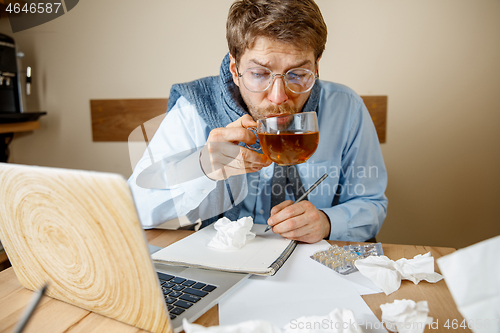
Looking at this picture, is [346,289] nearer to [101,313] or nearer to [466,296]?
[466,296]

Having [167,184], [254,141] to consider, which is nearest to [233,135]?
[254,141]

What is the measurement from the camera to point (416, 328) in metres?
0.57

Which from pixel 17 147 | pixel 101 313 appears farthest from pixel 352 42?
pixel 17 147

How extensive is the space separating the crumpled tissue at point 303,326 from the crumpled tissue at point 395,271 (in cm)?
21

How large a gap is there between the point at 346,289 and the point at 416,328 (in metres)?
0.18

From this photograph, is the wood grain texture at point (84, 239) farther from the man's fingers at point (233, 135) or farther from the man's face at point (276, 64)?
the man's face at point (276, 64)

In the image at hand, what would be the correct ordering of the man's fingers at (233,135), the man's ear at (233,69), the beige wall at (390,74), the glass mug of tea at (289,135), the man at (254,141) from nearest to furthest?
the glass mug of tea at (289,135)
the man's fingers at (233,135)
the man at (254,141)
the man's ear at (233,69)
the beige wall at (390,74)

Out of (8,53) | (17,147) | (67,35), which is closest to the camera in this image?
(8,53)

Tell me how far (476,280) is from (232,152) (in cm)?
73

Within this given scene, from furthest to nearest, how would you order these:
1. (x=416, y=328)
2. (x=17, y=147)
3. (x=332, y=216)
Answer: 1. (x=17, y=147)
2. (x=332, y=216)
3. (x=416, y=328)

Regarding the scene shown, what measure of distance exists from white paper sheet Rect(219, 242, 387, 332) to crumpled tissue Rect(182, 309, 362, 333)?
66 mm

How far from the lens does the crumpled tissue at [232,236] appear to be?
3.00 ft

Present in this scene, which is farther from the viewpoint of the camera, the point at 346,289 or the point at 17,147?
the point at 17,147

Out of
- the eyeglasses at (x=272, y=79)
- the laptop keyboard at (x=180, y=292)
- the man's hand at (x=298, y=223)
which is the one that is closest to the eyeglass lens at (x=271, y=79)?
the eyeglasses at (x=272, y=79)
